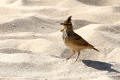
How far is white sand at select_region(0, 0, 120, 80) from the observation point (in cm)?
462

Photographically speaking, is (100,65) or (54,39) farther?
(54,39)

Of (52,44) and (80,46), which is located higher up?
(80,46)

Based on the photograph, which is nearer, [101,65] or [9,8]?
[101,65]

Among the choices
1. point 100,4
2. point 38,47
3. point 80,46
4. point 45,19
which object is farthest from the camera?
point 100,4

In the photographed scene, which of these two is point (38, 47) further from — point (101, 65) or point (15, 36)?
point (101, 65)

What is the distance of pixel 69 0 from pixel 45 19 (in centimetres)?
156

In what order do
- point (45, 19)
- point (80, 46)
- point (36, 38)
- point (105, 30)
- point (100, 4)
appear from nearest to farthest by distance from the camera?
point (80, 46) < point (36, 38) < point (105, 30) < point (45, 19) < point (100, 4)

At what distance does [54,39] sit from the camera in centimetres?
690

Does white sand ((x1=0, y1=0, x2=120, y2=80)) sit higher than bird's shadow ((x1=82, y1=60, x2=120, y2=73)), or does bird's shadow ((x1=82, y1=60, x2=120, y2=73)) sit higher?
bird's shadow ((x1=82, y1=60, x2=120, y2=73))

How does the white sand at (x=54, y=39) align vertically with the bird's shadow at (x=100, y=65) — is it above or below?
below

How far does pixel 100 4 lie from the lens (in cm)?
952

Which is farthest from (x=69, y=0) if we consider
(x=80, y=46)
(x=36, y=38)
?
(x=80, y=46)

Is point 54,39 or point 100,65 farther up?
point 100,65

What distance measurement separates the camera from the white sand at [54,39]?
462 centimetres
